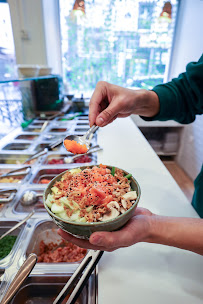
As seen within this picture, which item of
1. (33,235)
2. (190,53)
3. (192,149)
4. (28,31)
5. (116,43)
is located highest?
(28,31)

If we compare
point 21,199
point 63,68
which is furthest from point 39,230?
point 63,68

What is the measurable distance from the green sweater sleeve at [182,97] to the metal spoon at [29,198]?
1.00 meters

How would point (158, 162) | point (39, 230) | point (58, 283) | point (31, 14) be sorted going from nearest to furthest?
1. point (58, 283)
2. point (39, 230)
3. point (158, 162)
4. point (31, 14)

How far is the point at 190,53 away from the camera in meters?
3.88

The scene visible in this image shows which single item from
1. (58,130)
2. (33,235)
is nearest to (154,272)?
(33,235)

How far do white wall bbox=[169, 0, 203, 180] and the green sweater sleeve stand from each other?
2.02 metres

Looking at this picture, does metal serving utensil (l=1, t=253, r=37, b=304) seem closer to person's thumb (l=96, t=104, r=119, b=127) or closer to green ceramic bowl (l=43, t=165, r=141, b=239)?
green ceramic bowl (l=43, t=165, r=141, b=239)

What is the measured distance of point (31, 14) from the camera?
356 centimetres

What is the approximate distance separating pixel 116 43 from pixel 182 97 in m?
3.76

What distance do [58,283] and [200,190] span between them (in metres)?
0.98

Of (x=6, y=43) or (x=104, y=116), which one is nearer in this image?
(x=104, y=116)

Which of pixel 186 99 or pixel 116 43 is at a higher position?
pixel 116 43

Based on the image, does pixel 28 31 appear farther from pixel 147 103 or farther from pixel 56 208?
pixel 56 208

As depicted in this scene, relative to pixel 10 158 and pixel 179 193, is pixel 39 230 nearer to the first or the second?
pixel 179 193
